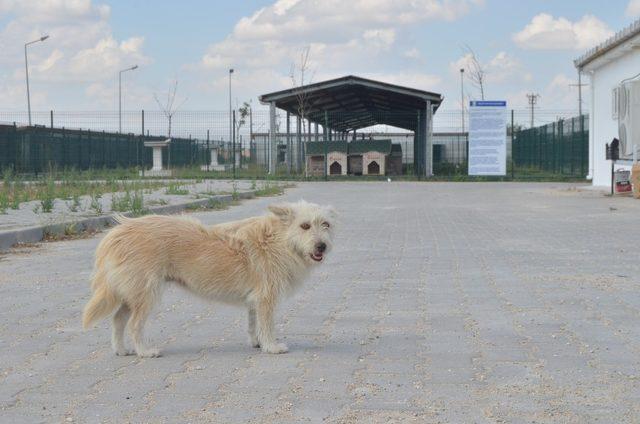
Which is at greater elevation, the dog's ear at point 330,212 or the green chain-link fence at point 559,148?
the green chain-link fence at point 559,148

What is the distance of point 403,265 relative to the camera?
969 centimetres

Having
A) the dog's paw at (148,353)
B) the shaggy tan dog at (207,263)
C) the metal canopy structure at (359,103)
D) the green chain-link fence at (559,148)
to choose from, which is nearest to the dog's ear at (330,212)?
the shaggy tan dog at (207,263)

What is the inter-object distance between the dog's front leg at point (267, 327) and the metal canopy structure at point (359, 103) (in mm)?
32205

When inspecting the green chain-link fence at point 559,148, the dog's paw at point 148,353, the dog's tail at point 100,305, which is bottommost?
the dog's paw at point 148,353

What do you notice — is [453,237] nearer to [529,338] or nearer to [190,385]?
[529,338]

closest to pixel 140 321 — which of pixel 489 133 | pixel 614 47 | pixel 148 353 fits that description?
pixel 148 353

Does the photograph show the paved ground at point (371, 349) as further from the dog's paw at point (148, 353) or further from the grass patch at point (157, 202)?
the grass patch at point (157, 202)

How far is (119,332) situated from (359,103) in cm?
4289

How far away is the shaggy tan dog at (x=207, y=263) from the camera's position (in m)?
5.28

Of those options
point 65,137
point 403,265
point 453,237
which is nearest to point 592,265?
point 403,265

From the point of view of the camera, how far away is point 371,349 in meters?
5.59

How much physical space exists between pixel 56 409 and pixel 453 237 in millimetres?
9178

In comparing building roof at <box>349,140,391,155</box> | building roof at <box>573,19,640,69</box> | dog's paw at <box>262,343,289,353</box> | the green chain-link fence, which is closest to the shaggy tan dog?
dog's paw at <box>262,343,289,353</box>

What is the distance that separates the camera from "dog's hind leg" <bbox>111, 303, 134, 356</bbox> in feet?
17.7
